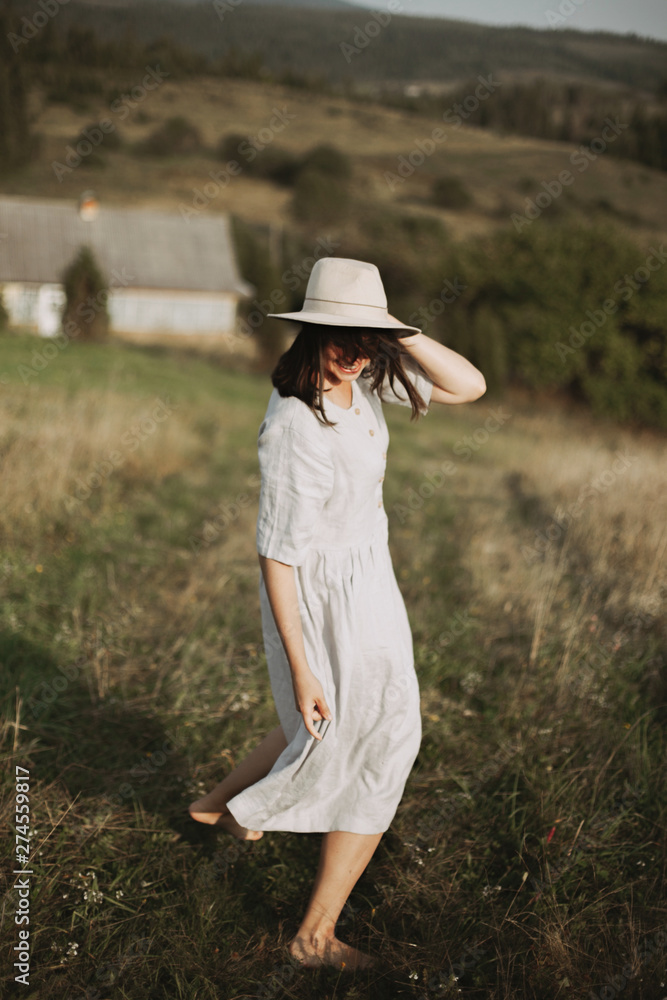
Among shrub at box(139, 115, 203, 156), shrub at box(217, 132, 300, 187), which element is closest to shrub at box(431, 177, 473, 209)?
shrub at box(217, 132, 300, 187)

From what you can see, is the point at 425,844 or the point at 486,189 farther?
the point at 486,189

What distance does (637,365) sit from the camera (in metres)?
21.4

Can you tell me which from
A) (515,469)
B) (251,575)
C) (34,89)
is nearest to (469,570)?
(251,575)

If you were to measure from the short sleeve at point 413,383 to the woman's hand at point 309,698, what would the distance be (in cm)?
86

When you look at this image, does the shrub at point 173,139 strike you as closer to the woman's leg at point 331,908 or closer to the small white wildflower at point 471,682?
the small white wildflower at point 471,682

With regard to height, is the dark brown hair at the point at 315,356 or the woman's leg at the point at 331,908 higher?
the dark brown hair at the point at 315,356

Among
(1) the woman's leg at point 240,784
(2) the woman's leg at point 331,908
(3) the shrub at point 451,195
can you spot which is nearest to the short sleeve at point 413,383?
(1) the woman's leg at point 240,784

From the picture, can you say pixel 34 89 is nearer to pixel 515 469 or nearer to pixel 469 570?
pixel 515 469

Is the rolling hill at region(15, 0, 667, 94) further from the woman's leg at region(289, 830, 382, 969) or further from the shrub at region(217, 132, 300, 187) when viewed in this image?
the woman's leg at region(289, 830, 382, 969)

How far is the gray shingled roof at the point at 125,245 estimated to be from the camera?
2916cm

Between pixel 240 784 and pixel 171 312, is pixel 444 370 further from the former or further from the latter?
pixel 171 312

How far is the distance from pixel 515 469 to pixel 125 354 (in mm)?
11148

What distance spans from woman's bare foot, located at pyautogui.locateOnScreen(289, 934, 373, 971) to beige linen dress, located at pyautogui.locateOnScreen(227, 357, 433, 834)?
1.01 ft

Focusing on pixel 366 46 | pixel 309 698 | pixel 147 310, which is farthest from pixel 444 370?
pixel 366 46
